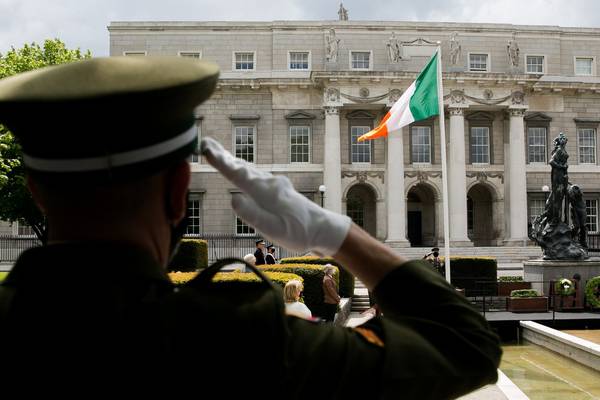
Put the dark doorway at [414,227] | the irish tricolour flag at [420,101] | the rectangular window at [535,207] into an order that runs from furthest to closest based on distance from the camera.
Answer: the dark doorway at [414,227]
the rectangular window at [535,207]
the irish tricolour flag at [420,101]

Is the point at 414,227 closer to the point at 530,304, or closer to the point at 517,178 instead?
the point at 517,178

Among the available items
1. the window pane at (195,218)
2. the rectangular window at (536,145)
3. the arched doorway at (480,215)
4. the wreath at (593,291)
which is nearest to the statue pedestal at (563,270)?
the wreath at (593,291)

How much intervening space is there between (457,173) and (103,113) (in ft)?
128

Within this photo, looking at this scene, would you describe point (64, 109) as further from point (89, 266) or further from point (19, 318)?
point (19, 318)

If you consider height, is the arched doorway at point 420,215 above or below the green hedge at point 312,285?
above

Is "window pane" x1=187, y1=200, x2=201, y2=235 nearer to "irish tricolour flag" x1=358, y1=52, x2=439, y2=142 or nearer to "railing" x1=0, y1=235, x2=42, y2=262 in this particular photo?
"railing" x1=0, y1=235, x2=42, y2=262

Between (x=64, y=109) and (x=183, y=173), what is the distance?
309 mm

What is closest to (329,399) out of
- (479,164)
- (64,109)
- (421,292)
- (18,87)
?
(421,292)

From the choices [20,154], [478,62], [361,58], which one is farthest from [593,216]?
[20,154]

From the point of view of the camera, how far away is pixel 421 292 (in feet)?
4.94

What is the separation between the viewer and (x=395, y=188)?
3847cm

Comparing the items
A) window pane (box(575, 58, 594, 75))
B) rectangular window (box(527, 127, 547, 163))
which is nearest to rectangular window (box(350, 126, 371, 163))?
rectangular window (box(527, 127, 547, 163))

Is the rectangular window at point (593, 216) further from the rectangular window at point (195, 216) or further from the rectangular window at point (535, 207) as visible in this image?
the rectangular window at point (195, 216)

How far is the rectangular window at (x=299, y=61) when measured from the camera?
42562 millimetres
